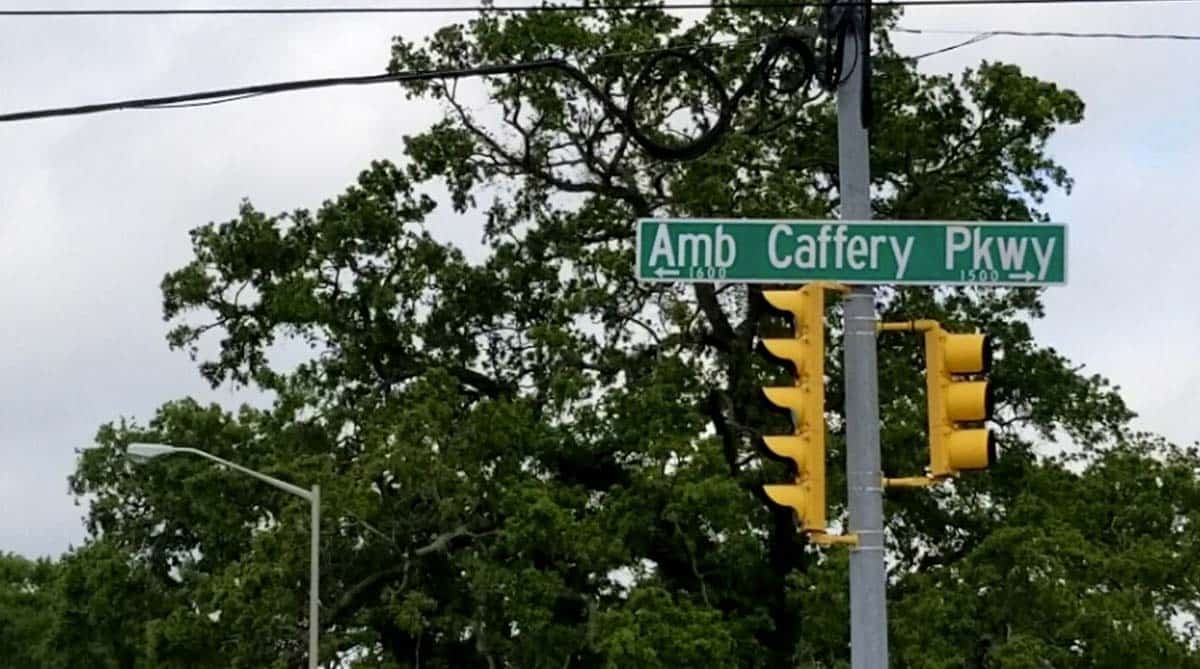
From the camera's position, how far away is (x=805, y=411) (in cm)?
815

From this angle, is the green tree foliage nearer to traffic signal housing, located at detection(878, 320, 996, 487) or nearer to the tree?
traffic signal housing, located at detection(878, 320, 996, 487)

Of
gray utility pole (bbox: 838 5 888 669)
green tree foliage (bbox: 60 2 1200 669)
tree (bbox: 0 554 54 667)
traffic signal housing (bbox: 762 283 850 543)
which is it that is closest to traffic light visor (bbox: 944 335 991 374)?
gray utility pole (bbox: 838 5 888 669)

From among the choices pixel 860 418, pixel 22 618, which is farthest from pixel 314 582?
pixel 22 618

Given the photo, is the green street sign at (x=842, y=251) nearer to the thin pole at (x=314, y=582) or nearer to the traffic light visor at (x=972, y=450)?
the traffic light visor at (x=972, y=450)

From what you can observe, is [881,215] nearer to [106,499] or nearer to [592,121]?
[592,121]

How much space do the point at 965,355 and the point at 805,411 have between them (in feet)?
2.82

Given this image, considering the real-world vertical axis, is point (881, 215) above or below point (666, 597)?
above

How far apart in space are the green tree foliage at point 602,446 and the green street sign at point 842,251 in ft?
56.6

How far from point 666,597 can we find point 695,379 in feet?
13.3

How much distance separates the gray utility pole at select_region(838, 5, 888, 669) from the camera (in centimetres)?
836

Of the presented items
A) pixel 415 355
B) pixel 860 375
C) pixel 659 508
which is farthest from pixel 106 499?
pixel 860 375

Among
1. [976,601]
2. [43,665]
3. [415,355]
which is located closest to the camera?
[976,601]

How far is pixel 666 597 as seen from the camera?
2636 cm

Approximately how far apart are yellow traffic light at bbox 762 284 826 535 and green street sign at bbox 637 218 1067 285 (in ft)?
0.55
